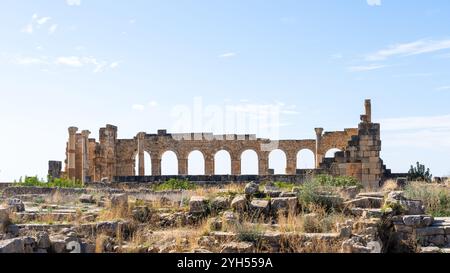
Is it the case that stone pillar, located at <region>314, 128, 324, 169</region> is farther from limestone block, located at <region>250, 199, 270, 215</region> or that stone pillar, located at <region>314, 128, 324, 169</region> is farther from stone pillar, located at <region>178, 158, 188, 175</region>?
limestone block, located at <region>250, 199, 270, 215</region>

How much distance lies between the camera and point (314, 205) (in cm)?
1110

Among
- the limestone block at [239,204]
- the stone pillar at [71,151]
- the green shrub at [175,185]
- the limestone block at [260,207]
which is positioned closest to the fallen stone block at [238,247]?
the limestone block at [260,207]

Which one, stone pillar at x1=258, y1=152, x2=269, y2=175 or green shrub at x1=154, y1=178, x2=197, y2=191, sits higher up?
stone pillar at x1=258, y1=152, x2=269, y2=175

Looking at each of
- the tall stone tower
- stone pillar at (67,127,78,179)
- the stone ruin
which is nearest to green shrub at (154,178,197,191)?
the tall stone tower

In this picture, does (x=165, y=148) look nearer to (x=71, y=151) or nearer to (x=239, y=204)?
(x=71, y=151)

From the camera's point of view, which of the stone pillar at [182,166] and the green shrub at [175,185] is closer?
the green shrub at [175,185]

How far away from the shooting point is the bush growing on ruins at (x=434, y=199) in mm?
12457

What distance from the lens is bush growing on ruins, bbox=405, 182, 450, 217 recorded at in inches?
490

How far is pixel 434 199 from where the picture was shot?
13078 mm

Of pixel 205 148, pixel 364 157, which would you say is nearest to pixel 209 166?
pixel 205 148

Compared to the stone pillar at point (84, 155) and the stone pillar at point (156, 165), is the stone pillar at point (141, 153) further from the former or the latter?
the stone pillar at point (84, 155)

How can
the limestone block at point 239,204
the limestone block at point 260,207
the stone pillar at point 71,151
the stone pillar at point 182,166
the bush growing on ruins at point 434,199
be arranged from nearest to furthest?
the limestone block at point 260,207
the limestone block at point 239,204
the bush growing on ruins at point 434,199
the stone pillar at point 71,151
the stone pillar at point 182,166
